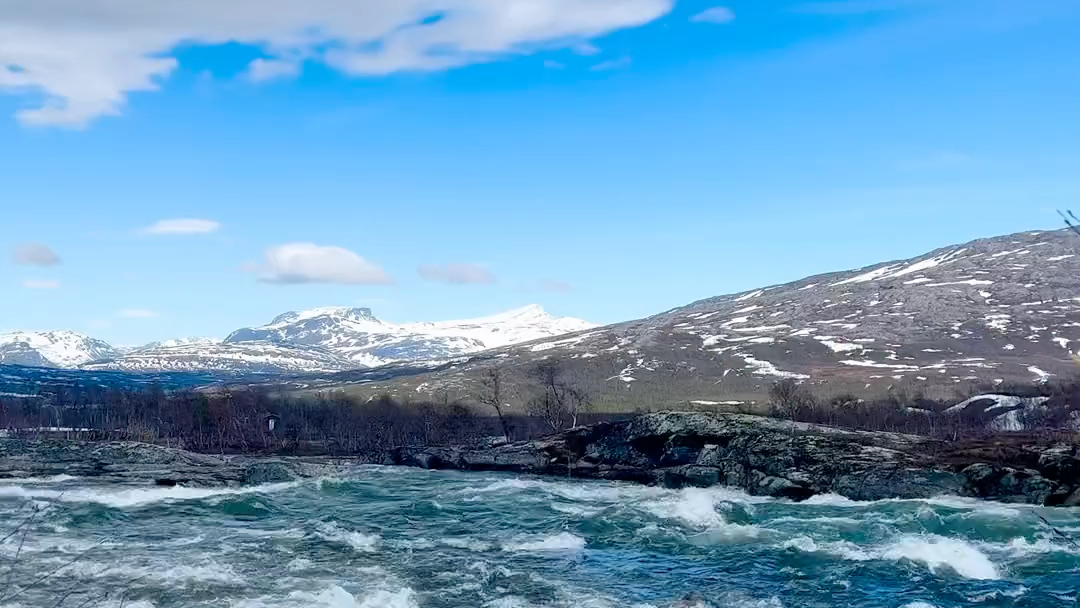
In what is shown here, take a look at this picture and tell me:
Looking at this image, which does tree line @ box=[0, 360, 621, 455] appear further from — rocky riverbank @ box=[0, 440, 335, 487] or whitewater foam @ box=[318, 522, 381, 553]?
whitewater foam @ box=[318, 522, 381, 553]

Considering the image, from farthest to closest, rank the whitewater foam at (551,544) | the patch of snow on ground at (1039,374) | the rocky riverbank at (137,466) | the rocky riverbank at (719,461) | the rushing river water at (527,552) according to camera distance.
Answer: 1. the patch of snow on ground at (1039,374)
2. the rocky riverbank at (137,466)
3. the rocky riverbank at (719,461)
4. the whitewater foam at (551,544)
5. the rushing river water at (527,552)

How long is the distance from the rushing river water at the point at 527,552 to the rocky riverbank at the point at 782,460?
480 cm

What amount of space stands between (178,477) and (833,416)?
96.5 meters

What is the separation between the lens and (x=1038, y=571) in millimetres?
34312

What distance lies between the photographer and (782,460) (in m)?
71.0

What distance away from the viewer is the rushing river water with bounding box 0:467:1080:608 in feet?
97.5

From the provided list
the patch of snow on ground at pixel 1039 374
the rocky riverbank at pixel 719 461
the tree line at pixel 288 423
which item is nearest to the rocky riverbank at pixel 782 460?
the rocky riverbank at pixel 719 461

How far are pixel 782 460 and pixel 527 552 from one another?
37.7 metres

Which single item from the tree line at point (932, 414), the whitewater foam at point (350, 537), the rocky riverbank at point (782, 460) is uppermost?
the whitewater foam at point (350, 537)

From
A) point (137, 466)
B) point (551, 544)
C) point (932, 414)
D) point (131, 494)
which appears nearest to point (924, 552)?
point (551, 544)

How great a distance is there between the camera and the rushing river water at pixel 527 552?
29.7m

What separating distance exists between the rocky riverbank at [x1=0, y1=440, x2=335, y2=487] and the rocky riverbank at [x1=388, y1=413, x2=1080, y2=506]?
23.1 meters

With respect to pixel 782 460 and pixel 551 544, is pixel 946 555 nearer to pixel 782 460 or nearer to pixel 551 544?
pixel 551 544

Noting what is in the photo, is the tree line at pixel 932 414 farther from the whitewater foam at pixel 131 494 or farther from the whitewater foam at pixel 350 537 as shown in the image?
the whitewater foam at pixel 350 537
